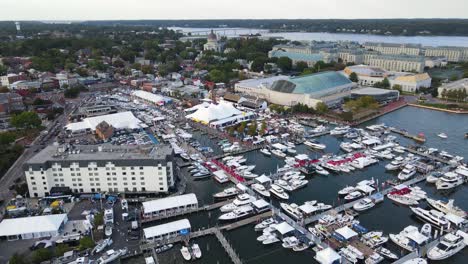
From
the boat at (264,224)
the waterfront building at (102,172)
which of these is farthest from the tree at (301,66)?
the boat at (264,224)

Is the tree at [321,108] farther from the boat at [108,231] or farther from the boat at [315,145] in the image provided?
the boat at [108,231]

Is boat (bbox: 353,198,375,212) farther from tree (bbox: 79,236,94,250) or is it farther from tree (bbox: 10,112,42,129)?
tree (bbox: 10,112,42,129)

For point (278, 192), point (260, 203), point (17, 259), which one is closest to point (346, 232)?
point (260, 203)

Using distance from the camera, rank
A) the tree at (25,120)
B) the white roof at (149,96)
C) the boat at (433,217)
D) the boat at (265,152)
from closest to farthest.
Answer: the boat at (433,217)
the boat at (265,152)
the tree at (25,120)
the white roof at (149,96)

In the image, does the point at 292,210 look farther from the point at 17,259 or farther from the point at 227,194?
the point at 17,259

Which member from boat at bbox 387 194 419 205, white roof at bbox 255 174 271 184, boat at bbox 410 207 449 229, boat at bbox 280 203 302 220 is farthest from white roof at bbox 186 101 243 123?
boat at bbox 410 207 449 229

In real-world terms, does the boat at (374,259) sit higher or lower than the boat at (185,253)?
higher
